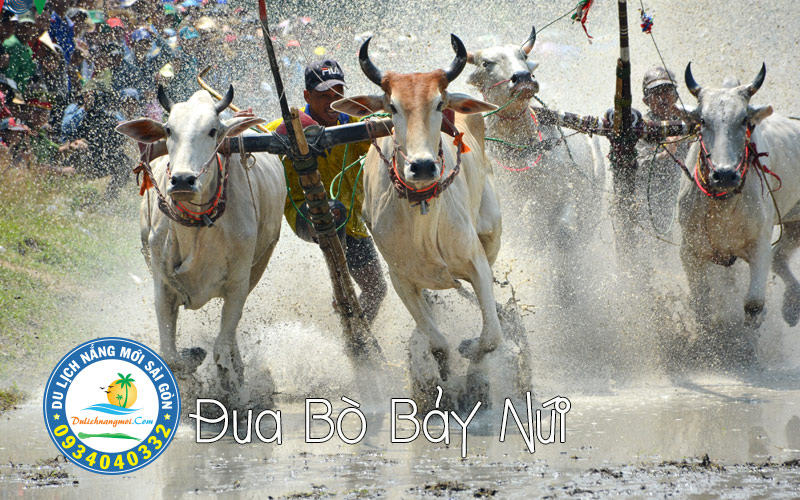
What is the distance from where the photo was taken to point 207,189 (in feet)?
20.4

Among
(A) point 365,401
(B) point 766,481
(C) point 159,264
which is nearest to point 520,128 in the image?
(A) point 365,401

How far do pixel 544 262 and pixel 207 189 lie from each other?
355cm

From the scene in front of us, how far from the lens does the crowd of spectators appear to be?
36.7 ft

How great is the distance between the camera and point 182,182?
5707 mm

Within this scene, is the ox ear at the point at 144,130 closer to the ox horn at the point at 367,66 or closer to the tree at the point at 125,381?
the ox horn at the point at 367,66

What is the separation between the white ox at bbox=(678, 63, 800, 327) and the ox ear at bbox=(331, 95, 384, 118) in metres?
2.39

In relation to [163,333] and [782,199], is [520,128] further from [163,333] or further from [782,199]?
[163,333]

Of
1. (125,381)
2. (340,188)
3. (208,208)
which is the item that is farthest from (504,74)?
(125,381)

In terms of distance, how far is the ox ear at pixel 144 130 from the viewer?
612 cm

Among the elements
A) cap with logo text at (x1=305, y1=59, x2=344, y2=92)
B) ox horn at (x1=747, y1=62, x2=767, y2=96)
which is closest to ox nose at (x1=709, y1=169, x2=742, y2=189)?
ox horn at (x1=747, y1=62, x2=767, y2=96)

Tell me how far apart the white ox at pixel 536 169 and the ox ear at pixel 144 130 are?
126 inches

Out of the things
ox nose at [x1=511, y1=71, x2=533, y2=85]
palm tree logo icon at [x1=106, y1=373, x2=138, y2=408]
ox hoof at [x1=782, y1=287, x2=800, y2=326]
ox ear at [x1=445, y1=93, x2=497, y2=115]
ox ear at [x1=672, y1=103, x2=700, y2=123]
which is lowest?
palm tree logo icon at [x1=106, y1=373, x2=138, y2=408]

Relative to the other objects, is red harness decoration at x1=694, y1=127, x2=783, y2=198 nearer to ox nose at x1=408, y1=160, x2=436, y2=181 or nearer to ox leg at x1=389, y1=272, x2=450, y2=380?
ox leg at x1=389, y1=272, x2=450, y2=380

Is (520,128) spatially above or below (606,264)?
above
